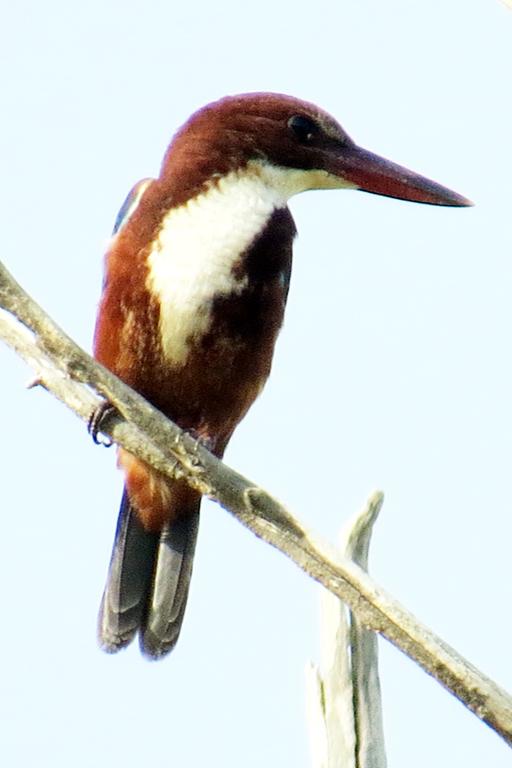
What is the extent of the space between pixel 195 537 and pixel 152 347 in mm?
882

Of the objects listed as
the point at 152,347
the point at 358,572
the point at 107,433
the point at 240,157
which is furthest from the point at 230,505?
the point at 240,157

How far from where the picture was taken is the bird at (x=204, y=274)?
159 inches

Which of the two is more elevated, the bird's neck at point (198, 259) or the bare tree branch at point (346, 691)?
the bird's neck at point (198, 259)

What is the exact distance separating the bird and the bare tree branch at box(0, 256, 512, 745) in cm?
57

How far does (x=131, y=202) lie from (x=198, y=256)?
41 centimetres

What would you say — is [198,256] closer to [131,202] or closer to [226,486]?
[131,202]

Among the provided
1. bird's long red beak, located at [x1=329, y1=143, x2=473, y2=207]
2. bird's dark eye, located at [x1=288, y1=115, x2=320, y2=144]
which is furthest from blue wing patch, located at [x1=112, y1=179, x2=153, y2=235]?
bird's long red beak, located at [x1=329, y1=143, x2=473, y2=207]

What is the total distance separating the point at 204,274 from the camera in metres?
4.00

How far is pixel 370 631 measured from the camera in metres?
2.97

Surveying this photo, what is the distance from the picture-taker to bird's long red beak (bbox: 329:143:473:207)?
439 centimetres

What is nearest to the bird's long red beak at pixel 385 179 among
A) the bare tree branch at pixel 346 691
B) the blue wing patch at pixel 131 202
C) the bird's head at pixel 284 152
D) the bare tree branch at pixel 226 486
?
the bird's head at pixel 284 152

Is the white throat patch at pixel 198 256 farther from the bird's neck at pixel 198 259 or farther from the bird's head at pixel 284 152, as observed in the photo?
the bird's head at pixel 284 152

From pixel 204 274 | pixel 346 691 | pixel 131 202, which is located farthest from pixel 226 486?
pixel 131 202

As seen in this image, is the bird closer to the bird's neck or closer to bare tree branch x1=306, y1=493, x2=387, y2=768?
the bird's neck
